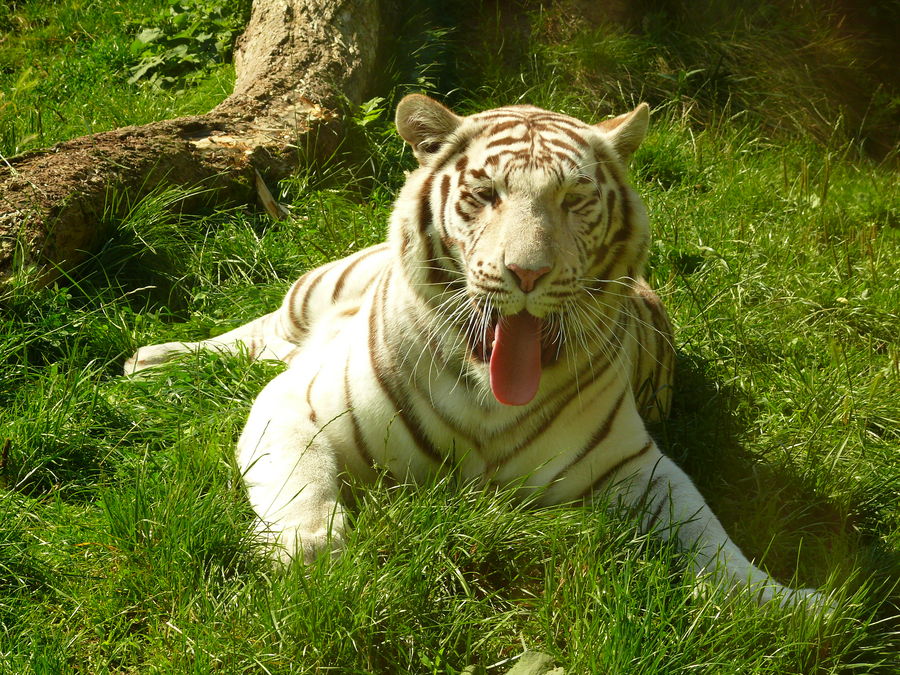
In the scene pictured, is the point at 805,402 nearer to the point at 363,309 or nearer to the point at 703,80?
the point at 363,309

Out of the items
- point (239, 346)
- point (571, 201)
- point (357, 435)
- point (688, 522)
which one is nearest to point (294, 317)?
point (239, 346)

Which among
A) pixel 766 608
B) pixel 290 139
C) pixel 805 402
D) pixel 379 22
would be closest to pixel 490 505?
pixel 766 608

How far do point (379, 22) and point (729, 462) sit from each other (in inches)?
139

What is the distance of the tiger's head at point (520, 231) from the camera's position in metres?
2.61

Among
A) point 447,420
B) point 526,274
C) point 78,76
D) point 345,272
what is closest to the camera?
point 526,274

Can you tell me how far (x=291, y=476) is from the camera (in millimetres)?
2752

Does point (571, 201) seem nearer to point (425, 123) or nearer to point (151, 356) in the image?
point (425, 123)

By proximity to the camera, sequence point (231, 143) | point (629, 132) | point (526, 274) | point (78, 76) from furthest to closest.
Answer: point (78, 76) < point (231, 143) < point (629, 132) < point (526, 274)

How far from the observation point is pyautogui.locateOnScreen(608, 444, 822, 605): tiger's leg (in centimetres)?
257

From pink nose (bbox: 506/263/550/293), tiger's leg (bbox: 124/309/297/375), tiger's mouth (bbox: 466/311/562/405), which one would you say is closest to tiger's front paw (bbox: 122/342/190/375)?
tiger's leg (bbox: 124/309/297/375)

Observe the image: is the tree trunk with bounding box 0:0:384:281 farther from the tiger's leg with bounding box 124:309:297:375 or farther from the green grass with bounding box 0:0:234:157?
the tiger's leg with bounding box 124:309:297:375

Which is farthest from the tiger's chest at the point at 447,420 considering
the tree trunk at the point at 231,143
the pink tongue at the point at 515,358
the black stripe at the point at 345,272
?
the tree trunk at the point at 231,143

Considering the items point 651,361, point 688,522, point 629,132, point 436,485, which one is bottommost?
point 651,361

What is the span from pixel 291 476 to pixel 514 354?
75cm
